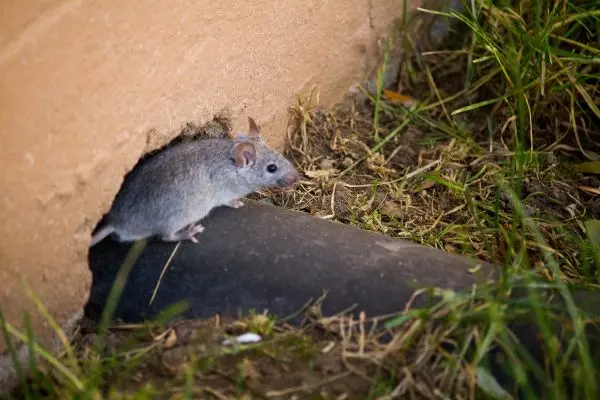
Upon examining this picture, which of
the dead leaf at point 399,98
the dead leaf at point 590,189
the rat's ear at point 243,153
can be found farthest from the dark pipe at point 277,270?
the dead leaf at point 399,98

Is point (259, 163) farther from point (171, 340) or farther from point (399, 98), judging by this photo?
point (399, 98)

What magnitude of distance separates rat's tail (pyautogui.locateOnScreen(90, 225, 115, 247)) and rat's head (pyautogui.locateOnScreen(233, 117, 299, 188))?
2.55 feet

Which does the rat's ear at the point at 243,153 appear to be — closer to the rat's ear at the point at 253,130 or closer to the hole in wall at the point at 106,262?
the rat's ear at the point at 253,130

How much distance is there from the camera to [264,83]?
4344 millimetres

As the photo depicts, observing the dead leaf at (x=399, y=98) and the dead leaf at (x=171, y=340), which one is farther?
the dead leaf at (x=399, y=98)

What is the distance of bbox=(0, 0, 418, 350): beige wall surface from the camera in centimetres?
283

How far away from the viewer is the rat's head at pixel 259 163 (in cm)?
400

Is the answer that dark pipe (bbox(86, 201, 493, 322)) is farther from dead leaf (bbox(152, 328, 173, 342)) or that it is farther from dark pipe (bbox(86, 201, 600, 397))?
dead leaf (bbox(152, 328, 173, 342))

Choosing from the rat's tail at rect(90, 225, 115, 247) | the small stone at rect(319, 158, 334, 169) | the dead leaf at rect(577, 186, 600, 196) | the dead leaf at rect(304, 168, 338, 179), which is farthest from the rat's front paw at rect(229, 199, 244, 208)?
the dead leaf at rect(577, 186, 600, 196)

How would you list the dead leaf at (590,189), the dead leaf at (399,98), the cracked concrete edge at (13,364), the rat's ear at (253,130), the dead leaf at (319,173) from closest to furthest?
the cracked concrete edge at (13,364), the rat's ear at (253,130), the dead leaf at (590,189), the dead leaf at (319,173), the dead leaf at (399,98)

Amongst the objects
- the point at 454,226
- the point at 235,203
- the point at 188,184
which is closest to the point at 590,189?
the point at 454,226

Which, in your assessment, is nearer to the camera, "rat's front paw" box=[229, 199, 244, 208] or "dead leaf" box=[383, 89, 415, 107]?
"rat's front paw" box=[229, 199, 244, 208]

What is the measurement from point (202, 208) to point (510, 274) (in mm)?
1566

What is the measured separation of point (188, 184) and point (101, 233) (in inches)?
20.2
